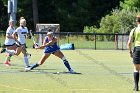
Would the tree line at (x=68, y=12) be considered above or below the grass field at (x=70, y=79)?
above

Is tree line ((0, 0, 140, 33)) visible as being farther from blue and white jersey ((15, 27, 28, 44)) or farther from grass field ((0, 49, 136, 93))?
blue and white jersey ((15, 27, 28, 44))

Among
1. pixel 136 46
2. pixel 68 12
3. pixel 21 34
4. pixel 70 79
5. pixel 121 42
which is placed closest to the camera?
pixel 136 46

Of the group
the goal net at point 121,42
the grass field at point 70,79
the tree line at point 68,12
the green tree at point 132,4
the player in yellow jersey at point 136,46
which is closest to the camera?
the player in yellow jersey at point 136,46

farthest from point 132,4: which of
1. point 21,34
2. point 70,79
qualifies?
point 70,79

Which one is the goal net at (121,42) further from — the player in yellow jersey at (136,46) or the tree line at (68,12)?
the tree line at (68,12)

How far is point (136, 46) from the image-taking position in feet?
45.3

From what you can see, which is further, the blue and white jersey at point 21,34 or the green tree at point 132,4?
the green tree at point 132,4

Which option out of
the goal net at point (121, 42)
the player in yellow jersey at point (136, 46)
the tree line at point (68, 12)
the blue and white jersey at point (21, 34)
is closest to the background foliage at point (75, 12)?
the tree line at point (68, 12)

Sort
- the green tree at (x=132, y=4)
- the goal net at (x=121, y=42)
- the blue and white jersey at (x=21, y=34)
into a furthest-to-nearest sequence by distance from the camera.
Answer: the green tree at (x=132, y=4)
the goal net at (x=121, y=42)
the blue and white jersey at (x=21, y=34)

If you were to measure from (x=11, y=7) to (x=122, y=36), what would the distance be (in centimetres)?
705

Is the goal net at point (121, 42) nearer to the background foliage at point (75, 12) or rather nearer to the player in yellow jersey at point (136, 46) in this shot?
the player in yellow jersey at point (136, 46)

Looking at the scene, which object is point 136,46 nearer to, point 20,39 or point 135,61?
point 135,61

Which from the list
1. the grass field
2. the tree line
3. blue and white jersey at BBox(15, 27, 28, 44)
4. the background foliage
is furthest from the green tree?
blue and white jersey at BBox(15, 27, 28, 44)

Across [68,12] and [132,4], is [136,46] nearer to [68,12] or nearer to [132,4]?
[132,4]
